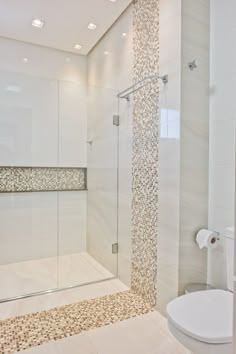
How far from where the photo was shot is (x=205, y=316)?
50.7 inches

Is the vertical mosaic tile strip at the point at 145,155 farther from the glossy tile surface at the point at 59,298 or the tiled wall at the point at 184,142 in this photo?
the glossy tile surface at the point at 59,298

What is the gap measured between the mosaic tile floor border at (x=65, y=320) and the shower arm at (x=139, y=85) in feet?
6.03

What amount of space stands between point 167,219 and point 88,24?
7.19 feet

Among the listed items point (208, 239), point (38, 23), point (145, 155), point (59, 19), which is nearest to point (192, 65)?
point (145, 155)

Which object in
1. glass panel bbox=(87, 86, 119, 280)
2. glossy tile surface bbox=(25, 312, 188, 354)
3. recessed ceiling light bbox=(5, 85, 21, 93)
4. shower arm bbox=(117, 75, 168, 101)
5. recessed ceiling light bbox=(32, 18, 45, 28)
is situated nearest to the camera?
glossy tile surface bbox=(25, 312, 188, 354)

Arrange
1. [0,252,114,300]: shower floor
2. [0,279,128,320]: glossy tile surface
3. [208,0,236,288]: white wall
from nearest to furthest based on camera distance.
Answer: [208,0,236,288]: white wall < [0,279,128,320]: glossy tile surface < [0,252,114,300]: shower floor

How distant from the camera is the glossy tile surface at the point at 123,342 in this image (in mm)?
1621

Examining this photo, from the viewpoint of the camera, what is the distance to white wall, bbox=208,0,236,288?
5.79ft

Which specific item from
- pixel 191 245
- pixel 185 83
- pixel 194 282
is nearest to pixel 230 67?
pixel 185 83

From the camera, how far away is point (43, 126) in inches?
127

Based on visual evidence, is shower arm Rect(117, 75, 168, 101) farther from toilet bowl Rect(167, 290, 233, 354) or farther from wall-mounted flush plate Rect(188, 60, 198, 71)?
toilet bowl Rect(167, 290, 233, 354)

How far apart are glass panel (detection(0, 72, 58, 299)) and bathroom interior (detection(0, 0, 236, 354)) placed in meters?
0.01

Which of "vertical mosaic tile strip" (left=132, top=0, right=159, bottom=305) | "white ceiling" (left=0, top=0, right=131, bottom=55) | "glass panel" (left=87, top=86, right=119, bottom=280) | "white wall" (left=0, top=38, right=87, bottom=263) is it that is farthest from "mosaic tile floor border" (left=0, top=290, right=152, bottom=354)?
"white ceiling" (left=0, top=0, right=131, bottom=55)

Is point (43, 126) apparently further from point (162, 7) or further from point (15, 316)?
point (15, 316)
